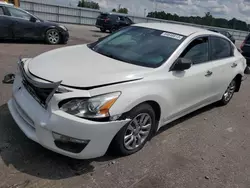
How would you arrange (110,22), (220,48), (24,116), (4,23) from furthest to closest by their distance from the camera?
(110,22), (4,23), (220,48), (24,116)

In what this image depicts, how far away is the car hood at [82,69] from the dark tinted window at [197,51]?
867 millimetres

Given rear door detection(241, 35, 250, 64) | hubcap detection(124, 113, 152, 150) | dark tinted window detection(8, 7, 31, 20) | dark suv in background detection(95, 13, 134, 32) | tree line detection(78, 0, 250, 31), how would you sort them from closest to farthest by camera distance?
hubcap detection(124, 113, 152, 150) < dark tinted window detection(8, 7, 31, 20) < rear door detection(241, 35, 250, 64) < dark suv in background detection(95, 13, 134, 32) < tree line detection(78, 0, 250, 31)

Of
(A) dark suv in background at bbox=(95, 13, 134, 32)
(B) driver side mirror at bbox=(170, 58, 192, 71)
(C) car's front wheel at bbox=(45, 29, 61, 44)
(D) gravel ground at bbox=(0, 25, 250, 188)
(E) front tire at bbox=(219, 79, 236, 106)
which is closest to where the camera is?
(D) gravel ground at bbox=(0, 25, 250, 188)

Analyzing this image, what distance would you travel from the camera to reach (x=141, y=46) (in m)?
3.96

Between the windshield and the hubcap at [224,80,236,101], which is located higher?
the windshield

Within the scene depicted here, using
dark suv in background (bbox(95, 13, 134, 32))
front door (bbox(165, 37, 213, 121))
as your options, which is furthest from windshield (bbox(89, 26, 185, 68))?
dark suv in background (bbox(95, 13, 134, 32))

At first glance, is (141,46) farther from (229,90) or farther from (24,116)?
(229,90)

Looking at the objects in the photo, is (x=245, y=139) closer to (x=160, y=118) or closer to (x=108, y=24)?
(x=160, y=118)

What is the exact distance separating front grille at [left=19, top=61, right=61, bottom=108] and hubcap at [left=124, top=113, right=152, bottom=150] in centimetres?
97

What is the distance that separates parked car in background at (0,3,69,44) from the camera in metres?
9.97

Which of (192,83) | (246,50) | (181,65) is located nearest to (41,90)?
(181,65)

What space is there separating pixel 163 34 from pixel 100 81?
167cm

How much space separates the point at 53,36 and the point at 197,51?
8.26m

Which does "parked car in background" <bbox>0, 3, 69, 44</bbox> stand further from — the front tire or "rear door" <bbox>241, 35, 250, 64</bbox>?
the front tire
